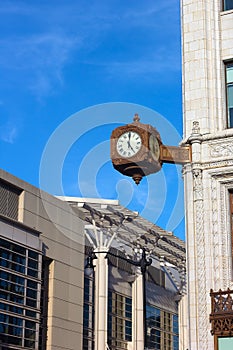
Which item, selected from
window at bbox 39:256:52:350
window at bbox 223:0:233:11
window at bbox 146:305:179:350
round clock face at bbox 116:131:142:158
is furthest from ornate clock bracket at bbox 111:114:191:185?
window at bbox 146:305:179:350

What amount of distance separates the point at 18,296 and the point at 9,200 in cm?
753

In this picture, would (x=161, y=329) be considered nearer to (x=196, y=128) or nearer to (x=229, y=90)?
(x=229, y=90)

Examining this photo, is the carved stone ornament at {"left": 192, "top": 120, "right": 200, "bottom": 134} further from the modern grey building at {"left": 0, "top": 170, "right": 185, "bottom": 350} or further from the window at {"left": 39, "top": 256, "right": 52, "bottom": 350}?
the window at {"left": 39, "top": 256, "right": 52, "bottom": 350}

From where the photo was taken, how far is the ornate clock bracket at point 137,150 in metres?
22.5

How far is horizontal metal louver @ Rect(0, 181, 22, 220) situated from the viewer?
185 ft

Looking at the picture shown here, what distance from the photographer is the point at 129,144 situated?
22.7 metres

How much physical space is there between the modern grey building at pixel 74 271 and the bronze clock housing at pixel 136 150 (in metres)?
31.1

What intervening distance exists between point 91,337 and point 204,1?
158ft

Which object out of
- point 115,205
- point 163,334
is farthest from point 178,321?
point 115,205

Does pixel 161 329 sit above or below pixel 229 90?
below

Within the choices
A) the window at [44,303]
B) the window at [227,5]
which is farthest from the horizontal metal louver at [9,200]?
the window at [227,5]

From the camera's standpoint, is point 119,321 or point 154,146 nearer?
point 154,146

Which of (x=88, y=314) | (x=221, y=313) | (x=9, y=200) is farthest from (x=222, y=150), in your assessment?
(x=88, y=314)

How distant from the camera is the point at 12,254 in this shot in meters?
54.5
